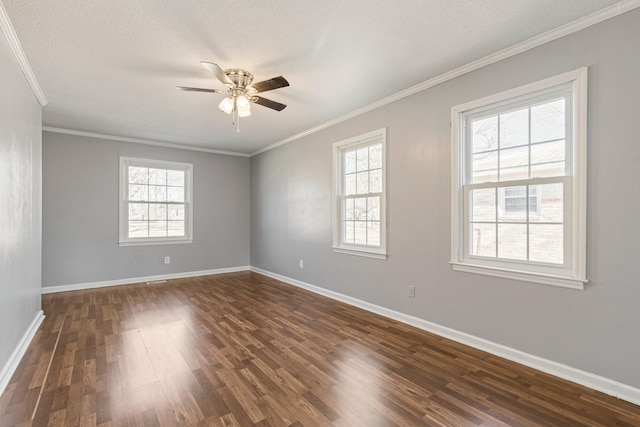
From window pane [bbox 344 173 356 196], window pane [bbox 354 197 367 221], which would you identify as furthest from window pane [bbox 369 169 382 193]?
window pane [bbox 344 173 356 196]

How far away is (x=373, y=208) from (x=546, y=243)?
6.20 ft

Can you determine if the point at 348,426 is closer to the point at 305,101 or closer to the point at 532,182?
the point at 532,182

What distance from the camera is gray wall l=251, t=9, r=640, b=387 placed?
1990 millimetres

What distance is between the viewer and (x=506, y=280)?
255 cm

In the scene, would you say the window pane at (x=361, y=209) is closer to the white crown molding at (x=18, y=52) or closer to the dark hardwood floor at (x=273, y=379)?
the dark hardwood floor at (x=273, y=379)

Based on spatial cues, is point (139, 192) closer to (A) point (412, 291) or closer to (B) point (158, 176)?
(B) point (158, 176)

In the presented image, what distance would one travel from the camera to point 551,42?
2.30 m

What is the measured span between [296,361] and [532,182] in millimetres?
2399

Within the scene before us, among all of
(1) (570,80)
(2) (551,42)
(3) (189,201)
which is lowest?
(3) (189,201)

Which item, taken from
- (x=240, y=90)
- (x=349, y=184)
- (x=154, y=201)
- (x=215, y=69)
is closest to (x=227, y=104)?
(x=240, y=90)

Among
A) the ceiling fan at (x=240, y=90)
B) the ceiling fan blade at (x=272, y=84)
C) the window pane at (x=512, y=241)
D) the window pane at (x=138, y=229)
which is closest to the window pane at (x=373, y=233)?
the window pane at (x=512, y=241)

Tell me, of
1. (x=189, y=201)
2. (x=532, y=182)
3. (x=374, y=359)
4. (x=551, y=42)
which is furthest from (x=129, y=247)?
(x=551, y=42)

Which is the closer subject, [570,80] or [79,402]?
[79,402]

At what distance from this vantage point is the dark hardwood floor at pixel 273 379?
5.91 ft
